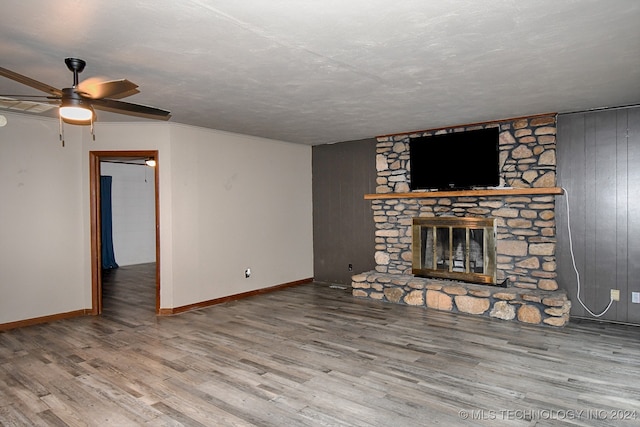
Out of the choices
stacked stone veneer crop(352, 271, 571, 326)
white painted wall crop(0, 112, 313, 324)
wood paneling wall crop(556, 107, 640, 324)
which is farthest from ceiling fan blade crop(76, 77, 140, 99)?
wood paneling wall crop(556, 107, 640, 324)

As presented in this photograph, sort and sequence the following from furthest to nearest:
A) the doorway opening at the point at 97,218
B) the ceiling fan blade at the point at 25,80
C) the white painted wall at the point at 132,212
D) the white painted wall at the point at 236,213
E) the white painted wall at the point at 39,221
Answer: the white painted wall at the point at 132,212
the white painted wall at the point at 236,213
the doorway opening at the point at 97,218
the white painted wall at the point at 39,221
the ceiling fan blade at the point at 25,80

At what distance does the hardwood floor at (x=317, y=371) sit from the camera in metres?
2.65

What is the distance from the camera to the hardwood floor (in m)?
2.65

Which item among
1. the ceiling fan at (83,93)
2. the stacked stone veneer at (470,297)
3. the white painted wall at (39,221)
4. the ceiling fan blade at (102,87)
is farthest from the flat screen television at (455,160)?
the white painted wall at (39,221)

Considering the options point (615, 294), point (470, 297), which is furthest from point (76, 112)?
point (615, 294)

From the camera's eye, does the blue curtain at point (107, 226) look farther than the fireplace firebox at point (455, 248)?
Yes

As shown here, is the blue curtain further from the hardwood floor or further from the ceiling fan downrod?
the ceiling fan downrod

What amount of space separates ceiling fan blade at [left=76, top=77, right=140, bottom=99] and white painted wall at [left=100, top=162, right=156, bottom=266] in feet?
23.1

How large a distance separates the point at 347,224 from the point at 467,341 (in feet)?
10.3

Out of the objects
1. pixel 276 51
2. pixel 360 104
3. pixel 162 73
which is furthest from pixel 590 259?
pixel 162 73

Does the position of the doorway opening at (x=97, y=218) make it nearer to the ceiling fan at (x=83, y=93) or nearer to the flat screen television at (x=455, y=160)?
the ceiling fan at (x=83, y=93)

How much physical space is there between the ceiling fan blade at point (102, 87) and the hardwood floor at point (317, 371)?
2148 mm

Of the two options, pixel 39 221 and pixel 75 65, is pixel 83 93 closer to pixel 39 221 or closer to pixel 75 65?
pixel 75 65

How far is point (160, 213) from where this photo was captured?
522 cm
